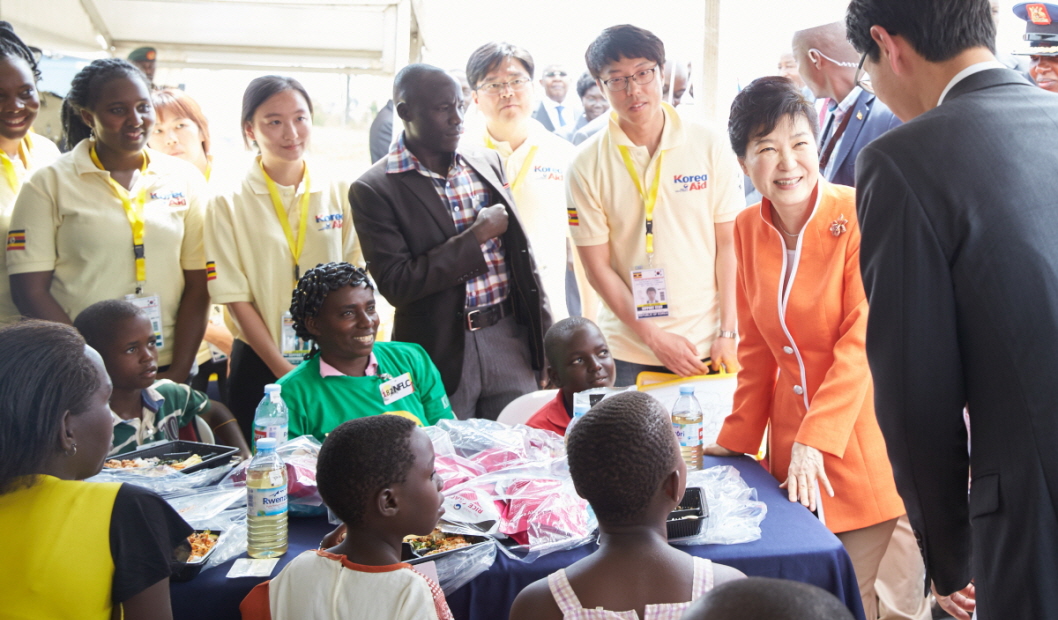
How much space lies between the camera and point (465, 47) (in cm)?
562

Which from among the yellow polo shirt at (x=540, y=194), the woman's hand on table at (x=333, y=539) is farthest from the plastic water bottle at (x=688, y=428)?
the yellow polo shirt at (x=540, y=194)

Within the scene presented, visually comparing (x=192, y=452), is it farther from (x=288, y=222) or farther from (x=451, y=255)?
(x=288, y=222)

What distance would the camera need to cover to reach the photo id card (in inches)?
131

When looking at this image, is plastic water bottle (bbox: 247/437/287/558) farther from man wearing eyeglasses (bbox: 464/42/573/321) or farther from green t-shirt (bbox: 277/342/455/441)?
man wearing eyeglasses (bbox: 464/42/573/321)

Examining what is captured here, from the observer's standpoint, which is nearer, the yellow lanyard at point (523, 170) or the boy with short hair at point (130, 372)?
the boy with short hair at point (130, 372)

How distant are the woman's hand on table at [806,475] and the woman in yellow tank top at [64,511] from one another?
150 cm

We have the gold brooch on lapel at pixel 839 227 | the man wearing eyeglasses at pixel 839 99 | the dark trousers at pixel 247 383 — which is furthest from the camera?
the dark trousers at pixel 247 383

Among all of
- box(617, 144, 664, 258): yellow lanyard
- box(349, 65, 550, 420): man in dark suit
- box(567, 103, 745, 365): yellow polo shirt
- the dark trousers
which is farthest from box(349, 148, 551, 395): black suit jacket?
the dark trousers

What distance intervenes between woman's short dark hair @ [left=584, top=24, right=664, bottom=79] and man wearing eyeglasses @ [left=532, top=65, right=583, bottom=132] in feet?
10.1

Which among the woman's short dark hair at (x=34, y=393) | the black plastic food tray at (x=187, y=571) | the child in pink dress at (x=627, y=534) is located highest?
the woman's short dark hair at (x=34, y=393)

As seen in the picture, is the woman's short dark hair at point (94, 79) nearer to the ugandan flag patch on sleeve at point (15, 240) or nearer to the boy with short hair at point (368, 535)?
the ugandan flag patch on sleeve at point (15, 240)

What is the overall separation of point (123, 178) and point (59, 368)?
6.86ft

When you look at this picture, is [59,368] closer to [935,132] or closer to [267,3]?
[935,132]

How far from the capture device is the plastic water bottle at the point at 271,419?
230cm
